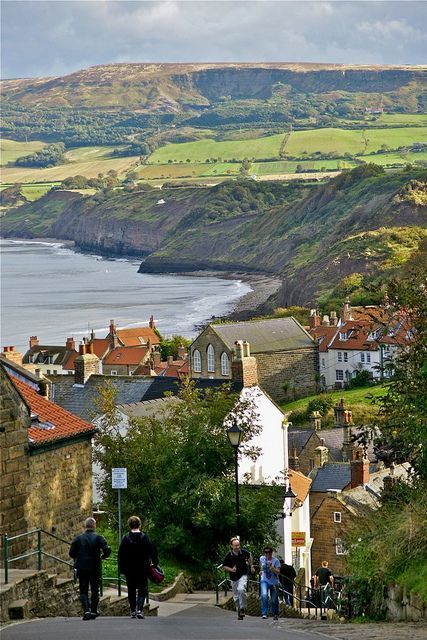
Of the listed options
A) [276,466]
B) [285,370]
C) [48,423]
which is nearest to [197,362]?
[285,370]

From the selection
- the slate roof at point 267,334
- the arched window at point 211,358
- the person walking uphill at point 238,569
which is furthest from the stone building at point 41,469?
the slate roof at point 267,334

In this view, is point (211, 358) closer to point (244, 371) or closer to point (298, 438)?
point (298, 438)

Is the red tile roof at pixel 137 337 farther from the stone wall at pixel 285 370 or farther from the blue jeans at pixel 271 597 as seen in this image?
the blue jeans at pixel 271 597

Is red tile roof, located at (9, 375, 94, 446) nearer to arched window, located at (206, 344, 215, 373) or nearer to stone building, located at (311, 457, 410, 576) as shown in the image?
stone building, located at (311, 457, 410, 576)

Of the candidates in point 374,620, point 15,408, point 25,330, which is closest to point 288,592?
point 374,620

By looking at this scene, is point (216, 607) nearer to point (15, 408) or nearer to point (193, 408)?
point (15, 408)
